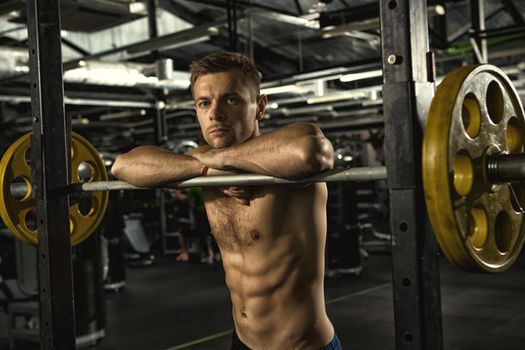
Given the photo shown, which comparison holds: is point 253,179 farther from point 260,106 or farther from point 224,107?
point 260,106

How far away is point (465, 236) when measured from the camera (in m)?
0.90

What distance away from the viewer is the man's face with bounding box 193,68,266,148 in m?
1.44

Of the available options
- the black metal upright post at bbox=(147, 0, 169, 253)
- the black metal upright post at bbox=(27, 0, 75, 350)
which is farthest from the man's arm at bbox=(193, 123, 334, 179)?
the black metal upright post at bbox=(147, 0, 169, 253)

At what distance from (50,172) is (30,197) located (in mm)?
235

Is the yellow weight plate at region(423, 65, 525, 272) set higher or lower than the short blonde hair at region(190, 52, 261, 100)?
lower

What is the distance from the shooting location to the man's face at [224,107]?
56.9 inches

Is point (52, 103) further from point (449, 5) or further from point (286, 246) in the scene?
point (449, 5)

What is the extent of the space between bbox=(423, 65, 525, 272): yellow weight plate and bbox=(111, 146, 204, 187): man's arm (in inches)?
22.8

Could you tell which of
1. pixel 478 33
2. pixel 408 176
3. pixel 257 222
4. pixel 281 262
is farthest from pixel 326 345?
pixel 478 33

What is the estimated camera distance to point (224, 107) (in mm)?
1459

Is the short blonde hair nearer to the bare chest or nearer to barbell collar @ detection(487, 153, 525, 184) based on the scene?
the bare chest

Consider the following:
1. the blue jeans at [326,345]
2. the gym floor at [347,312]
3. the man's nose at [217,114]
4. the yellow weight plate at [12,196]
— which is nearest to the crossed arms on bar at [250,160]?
the man's nose at [217,114]

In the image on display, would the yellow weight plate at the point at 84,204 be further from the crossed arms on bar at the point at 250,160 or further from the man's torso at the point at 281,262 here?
the man's torso at the point at 281,262

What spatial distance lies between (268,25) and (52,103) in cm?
685
